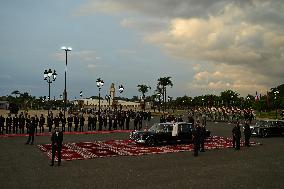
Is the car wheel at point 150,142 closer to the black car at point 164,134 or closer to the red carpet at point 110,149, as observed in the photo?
the black car at point 164,134

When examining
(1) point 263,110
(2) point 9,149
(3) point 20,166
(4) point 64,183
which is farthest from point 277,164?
(1) point 263,110

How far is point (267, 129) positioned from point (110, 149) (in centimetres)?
1411

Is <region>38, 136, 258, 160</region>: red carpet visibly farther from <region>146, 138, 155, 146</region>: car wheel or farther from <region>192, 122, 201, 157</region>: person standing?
<region>192, 122, 201, 157</region>: person standing

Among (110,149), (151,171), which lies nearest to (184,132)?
(110,149)

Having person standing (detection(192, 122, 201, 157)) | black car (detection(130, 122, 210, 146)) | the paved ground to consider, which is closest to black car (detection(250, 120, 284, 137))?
black car (detection(130, 122, 210, 146))

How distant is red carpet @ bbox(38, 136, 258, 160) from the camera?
2011cm

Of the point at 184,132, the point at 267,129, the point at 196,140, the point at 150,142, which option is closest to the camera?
the point at 196,140

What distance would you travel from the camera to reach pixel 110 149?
22266 millimetres

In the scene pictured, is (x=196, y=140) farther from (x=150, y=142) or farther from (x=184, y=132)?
(x=184, y=132)

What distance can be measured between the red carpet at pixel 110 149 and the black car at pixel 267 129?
5223 millimetres

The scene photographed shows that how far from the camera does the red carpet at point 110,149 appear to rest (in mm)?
20109

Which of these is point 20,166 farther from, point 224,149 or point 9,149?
point 224,149

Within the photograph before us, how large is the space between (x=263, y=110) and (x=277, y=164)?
92.7 m

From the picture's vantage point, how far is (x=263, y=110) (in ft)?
347
